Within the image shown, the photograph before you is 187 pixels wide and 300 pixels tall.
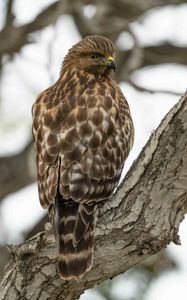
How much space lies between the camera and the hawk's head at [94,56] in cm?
739

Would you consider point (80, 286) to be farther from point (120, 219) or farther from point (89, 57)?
point (89, 57)

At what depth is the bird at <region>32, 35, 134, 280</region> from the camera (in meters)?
5.79

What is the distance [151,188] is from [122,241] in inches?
13.5

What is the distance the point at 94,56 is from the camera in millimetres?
7574

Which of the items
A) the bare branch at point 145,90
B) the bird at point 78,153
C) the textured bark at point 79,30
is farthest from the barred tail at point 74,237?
the textured bark at point 79,30

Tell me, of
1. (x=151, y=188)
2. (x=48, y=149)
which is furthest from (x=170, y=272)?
(x=151, y=188)

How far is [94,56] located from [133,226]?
7.66 ft

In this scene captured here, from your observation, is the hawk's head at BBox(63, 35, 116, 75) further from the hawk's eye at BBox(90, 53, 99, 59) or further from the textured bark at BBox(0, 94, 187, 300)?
the textured bark at BBox(0, 94, 187, 300)

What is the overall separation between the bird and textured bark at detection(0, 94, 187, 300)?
11cm

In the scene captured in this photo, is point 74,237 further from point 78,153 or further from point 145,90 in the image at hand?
point 145,90

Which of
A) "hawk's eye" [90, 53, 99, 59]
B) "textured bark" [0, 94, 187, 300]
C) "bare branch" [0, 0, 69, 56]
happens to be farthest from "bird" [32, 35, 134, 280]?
"bare branch" [0, 0, 69, 56]

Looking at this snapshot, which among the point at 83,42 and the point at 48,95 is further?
the point at 83,42

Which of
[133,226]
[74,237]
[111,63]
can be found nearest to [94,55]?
[111,63]

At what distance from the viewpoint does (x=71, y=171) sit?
609cm
